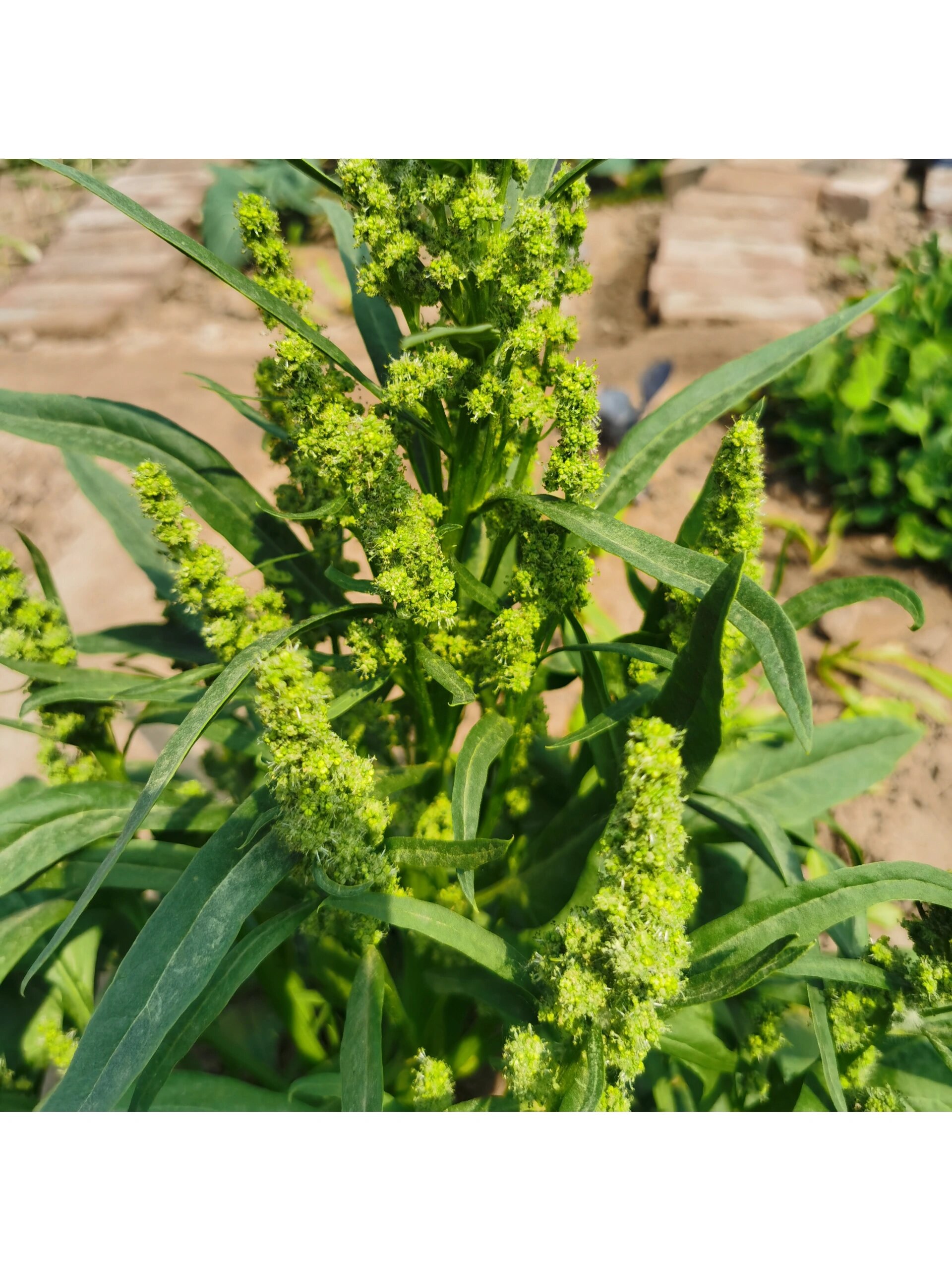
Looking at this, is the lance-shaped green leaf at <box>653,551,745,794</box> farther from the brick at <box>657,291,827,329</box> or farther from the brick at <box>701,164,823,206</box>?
the brick at <box>701,164,823,206</box>

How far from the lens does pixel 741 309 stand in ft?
12.6

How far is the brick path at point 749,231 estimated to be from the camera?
3.86 meters

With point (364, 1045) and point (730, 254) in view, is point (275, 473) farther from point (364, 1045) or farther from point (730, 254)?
point (364, 1045)

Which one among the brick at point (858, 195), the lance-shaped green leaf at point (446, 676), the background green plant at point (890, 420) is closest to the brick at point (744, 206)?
the brick at point (858, 195)

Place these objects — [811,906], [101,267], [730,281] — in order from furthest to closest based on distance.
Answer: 1. [101,267]
2. [730,281]
3. [811,906]

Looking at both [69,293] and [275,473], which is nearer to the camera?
[275,473]

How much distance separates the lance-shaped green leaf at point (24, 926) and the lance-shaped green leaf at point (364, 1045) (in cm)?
54

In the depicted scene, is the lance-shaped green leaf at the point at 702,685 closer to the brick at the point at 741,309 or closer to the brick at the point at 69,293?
the brick at the point at 741,309

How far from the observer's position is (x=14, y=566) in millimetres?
1195

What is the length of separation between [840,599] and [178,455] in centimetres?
110

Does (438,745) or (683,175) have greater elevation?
(683,175)

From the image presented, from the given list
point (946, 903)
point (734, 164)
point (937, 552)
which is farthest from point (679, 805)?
point (734, 164)

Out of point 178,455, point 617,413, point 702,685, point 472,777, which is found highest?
point 617,413

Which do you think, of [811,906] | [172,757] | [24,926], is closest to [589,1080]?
[811,906]
